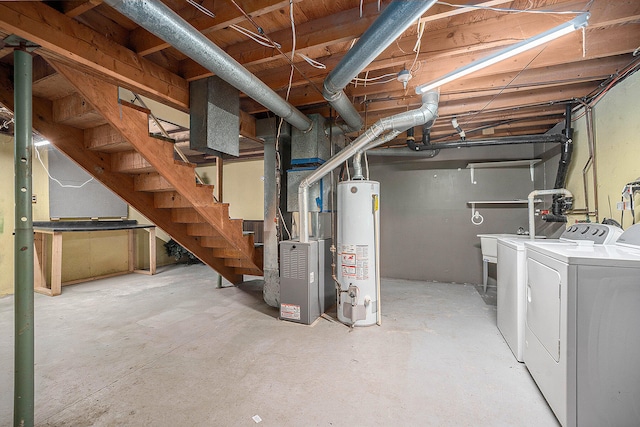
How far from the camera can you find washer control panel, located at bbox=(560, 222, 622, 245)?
1915mm

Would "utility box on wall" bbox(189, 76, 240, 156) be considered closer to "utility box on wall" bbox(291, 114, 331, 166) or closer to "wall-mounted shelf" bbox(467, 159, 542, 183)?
"utility box on wall" bbox(291, 114, 331, 166)

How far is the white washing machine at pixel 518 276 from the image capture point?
6.56 ft

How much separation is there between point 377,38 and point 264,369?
2.24m

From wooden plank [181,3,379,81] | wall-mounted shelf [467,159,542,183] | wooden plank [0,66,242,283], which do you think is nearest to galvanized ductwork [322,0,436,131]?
wooden plank [181,3,379,81]

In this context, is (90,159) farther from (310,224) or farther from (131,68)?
(310,224)

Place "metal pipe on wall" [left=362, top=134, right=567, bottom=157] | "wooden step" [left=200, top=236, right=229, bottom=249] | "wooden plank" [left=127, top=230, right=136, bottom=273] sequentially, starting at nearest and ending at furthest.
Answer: "metal pipe on wall" [left=362, top=134, right=567, bottom=157] → "wooden step" [left=200, top=236, right=229, bottom=249] → "wooden plank" [left=127, top=230, right=136, bottom=273]

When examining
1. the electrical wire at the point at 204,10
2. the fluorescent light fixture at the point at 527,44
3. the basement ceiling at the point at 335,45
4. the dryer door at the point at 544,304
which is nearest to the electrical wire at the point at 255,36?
the basement ceiling at the point at 335,45

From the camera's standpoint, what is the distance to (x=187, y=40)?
1.52 meters

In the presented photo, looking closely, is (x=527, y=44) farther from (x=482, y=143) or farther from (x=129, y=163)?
(x=129, y=163)

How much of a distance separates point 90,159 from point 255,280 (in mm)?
2897

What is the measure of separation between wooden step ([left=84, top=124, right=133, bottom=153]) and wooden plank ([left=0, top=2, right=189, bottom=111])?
0.45 meters

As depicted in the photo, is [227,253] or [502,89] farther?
[227,253]

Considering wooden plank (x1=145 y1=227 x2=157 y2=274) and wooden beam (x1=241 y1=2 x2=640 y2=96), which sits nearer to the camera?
wooden beam (x1=241 y1=2 x2=640 y2=96)

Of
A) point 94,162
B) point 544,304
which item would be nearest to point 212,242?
point 94,162
